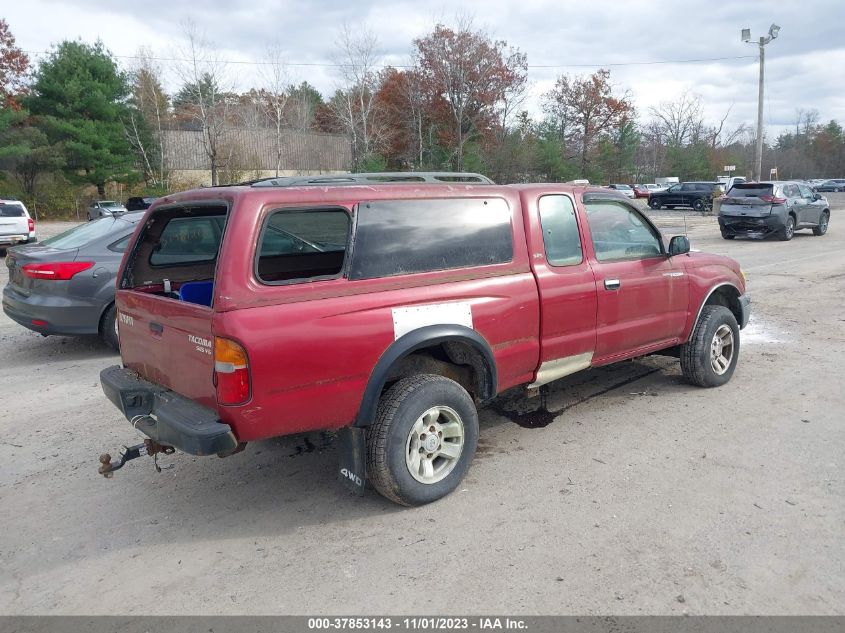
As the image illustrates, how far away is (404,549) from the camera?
3324 mm

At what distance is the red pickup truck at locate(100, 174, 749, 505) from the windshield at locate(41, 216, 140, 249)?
2.94m

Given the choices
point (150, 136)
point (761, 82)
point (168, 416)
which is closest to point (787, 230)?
point (761, 82)

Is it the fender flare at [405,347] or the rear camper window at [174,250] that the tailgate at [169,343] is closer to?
the rear camper window at [174,250]

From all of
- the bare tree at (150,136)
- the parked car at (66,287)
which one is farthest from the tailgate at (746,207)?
the bare tree at (150,136)

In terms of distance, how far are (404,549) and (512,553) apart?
551 mm

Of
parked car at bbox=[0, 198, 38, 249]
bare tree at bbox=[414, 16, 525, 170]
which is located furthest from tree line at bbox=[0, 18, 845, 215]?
parked car at bbox=[0, 198, 38, 249]

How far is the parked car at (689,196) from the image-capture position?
32634 millimetres

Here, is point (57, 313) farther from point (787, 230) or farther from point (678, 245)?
point (787, 230)

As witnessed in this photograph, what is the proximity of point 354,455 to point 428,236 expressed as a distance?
1.34m

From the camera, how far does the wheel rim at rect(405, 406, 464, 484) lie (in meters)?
3.68

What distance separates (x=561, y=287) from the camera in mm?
4383

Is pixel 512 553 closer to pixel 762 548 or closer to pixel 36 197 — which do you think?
pixel 762 548
